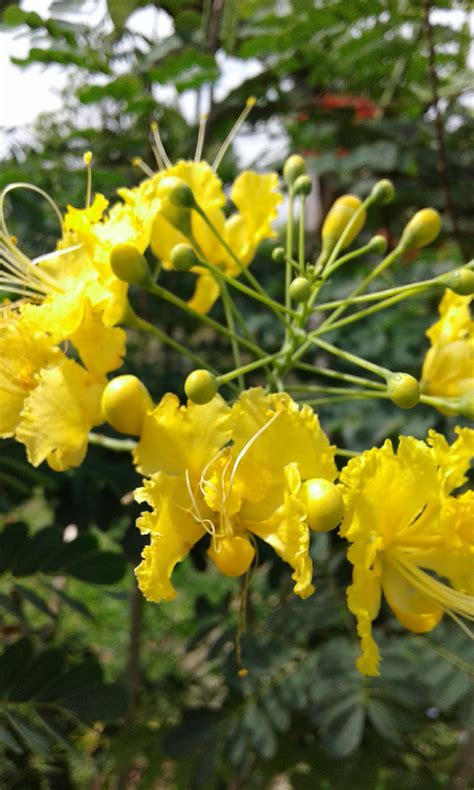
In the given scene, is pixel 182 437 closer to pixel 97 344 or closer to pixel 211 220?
pixel 97 344

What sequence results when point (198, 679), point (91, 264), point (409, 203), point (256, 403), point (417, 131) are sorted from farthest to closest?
point (409, 203) < point (417, 131) < point (198, 679) < point (91, 264) < point (256, 403)

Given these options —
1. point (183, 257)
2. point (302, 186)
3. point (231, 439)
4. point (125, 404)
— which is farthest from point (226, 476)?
point (302, 186)

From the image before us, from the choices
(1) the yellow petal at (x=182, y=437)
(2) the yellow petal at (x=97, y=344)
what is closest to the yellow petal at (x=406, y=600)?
(1) the yellow petal at (x=182, y=437)

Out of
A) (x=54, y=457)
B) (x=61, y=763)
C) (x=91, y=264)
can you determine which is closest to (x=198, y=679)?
(x=61, y=763)

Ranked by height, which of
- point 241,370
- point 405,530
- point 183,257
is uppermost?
point 183,257

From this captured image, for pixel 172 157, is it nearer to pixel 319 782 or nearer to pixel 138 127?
pixel 138 127

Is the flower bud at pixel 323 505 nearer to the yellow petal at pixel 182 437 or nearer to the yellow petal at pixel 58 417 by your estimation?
the yellow petal at pixel 182 437

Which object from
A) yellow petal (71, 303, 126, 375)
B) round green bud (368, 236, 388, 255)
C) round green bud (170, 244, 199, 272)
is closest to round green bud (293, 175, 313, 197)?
round green bud (368, 236, 388, 255)
